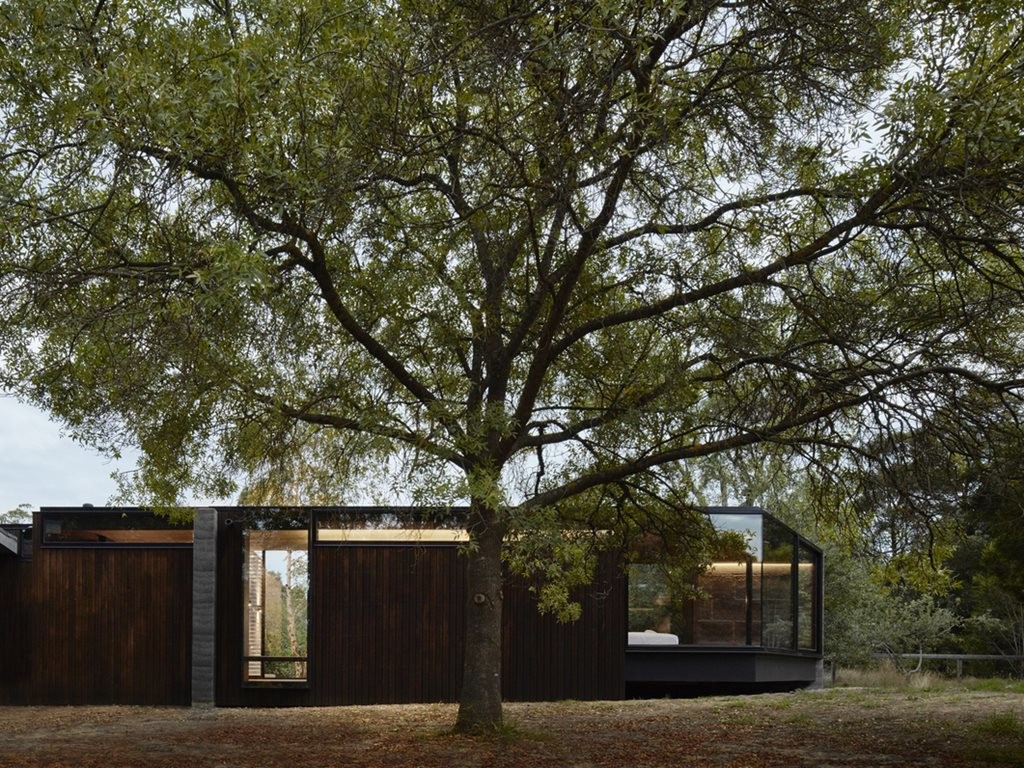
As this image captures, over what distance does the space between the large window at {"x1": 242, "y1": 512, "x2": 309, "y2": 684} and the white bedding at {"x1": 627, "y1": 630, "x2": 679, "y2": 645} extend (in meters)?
4.55

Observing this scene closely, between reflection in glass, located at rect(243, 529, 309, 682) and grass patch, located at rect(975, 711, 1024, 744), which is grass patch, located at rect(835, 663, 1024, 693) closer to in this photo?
grass patch, located at rect(975, 711, 1024, 744)

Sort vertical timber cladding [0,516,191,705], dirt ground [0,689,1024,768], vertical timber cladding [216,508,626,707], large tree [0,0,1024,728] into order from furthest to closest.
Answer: vertical timber cladding [0,516,191,705] → vertical timber cladding [216,508,626,707] → dirt ground [0,689,1024,768] → large tree [0,0,1024,728]

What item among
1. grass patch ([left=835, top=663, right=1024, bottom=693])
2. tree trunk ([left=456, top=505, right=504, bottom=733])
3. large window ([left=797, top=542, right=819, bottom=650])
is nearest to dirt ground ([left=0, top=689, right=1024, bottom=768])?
tree trunk ([left=456, top=505, right=504, bottom=733])

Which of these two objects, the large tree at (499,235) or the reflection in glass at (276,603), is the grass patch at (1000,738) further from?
→ the reflection in glass at (276,603)

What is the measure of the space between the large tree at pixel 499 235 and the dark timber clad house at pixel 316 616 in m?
3.77

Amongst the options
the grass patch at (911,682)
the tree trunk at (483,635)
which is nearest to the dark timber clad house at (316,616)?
the grass patch at (911,682)

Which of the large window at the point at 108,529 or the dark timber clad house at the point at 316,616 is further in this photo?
the large window at the point at 108,529

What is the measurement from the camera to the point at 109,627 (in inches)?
659

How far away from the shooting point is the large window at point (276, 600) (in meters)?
16.3

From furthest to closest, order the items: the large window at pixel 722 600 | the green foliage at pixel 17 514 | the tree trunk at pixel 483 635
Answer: the green foliage at pixel 17 514 → the large window at pixel 722 600 → the tree trunk at pixel 483 635

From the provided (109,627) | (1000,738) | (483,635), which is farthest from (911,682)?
(109,627)

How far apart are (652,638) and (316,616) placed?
466 cm

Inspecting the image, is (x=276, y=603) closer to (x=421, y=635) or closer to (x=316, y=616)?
(x=316, y=616)

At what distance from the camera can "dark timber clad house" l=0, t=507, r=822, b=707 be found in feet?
52.5
